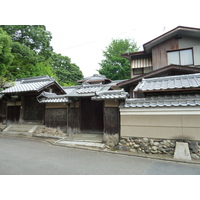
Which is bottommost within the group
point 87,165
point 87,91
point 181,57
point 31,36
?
point 87,165

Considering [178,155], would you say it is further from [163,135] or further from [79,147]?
[79,147]

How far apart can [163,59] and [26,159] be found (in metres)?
11.1

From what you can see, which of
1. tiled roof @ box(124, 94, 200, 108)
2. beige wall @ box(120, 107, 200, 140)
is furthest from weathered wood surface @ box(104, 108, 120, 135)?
tiled roof @ box(124, 94, 200, 108)

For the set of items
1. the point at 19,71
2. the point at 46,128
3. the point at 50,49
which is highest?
the point at 50,49

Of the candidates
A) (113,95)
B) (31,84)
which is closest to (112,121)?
(113,95)

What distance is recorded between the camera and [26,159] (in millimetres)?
5656

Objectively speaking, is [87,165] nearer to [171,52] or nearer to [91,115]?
[91,115]

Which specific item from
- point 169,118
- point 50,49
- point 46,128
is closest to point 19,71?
point 50,49

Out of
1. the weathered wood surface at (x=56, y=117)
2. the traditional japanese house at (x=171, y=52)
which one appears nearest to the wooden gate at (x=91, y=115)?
the weathered wood surface at (x=56, y=117)

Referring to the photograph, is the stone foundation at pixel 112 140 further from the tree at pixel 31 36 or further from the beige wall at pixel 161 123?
the tree at pixel 31 36

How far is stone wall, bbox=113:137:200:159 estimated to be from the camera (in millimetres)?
5715

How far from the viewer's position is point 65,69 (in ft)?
112

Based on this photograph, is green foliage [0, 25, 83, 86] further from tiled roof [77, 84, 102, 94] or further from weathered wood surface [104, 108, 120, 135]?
weathered wood surface [104, 108, 120, 135]

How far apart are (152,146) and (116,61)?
19.8m
